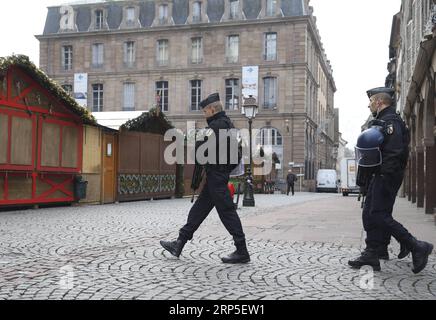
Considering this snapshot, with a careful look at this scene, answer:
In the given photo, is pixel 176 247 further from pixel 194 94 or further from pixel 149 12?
pixel 149 12

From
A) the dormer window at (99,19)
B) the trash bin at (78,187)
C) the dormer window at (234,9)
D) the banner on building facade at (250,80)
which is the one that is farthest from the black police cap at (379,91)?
the dormer window at (99,19)

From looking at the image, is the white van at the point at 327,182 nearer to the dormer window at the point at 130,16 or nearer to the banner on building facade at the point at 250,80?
the banner on building facade at the point at 250,80

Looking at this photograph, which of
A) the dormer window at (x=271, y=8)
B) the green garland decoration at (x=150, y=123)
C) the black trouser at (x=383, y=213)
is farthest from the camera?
the dormer window at (x=271, y=8)

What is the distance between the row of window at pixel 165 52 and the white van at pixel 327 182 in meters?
10.4

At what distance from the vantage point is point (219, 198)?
5785mm

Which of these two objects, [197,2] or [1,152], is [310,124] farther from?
[1,152]

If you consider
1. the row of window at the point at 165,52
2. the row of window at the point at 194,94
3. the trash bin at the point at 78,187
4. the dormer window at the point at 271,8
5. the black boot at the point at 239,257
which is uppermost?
the dormer window at the point at 271,8

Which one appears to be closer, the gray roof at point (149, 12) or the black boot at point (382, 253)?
the black boot at point (382, 253)

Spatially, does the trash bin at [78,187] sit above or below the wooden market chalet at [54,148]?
below

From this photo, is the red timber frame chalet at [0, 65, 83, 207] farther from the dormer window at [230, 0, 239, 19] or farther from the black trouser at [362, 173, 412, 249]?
the dormer window at [230, 0, 239, 19]

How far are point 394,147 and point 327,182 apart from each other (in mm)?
39134

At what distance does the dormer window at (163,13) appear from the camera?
48.5 metres
